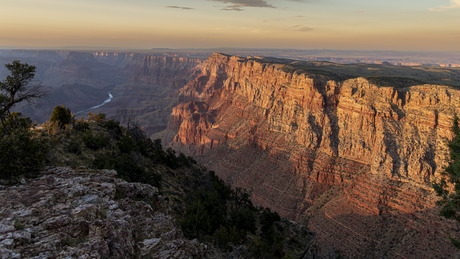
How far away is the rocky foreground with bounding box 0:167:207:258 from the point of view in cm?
838

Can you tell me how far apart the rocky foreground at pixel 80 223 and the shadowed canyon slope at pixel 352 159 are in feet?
116

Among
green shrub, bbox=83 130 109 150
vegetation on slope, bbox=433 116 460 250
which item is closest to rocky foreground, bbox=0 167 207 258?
green shrub, bbox=83 130 109 150

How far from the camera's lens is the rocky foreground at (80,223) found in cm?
838

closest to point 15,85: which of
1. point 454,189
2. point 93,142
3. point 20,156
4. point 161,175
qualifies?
point 93,142

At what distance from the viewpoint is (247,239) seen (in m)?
24.4

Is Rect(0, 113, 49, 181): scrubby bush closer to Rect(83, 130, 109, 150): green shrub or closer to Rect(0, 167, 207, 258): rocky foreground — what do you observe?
Rect(0, 167, 207, 258): rocky foreground

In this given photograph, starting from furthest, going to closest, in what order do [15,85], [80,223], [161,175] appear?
[161,175] → [15,85] → [80,223]

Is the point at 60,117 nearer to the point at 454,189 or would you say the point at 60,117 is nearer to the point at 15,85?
the point at 15,85

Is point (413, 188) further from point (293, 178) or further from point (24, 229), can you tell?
point (24, 229)

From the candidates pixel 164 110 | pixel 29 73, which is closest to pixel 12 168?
pixel 29 73

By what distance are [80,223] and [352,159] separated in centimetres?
5612

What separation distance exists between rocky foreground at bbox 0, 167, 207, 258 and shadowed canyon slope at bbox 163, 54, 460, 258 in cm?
3537

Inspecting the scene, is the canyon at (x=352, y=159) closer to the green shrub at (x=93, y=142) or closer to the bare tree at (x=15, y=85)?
the bare tree at (x=15, y=85)

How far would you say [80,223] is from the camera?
962 centimetres
